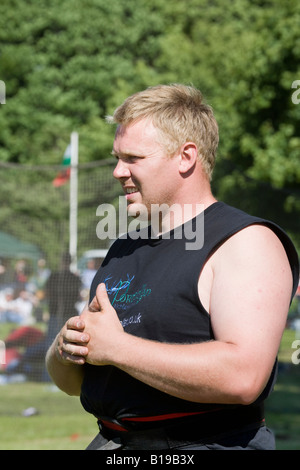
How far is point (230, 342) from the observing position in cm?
184

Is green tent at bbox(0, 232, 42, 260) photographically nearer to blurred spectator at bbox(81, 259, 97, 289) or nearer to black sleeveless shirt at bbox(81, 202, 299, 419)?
blurred spectator at bbox(81, 259, 97, 289)

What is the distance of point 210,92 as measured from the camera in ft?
74.7

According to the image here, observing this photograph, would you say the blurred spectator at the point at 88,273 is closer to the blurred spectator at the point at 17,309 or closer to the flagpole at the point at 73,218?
the flagpole at the point at 73,218

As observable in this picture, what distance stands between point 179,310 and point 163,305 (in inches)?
2.0

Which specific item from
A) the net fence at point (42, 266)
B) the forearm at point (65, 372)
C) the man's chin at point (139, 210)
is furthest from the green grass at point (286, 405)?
the man's chin at point (139, 210)

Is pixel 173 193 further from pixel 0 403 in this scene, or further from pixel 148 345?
pixel 0 403

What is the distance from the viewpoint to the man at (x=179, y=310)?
1.86 m

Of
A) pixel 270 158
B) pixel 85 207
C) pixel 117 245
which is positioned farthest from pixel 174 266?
pixel 270 158

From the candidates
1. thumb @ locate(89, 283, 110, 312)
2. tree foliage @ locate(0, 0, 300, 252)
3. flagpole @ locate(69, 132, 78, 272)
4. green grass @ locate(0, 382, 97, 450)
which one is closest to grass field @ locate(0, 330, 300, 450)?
→ green grass @ locate(0, 382, 97, 450)

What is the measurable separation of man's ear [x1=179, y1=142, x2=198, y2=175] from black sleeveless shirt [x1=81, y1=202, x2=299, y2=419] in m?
0.14

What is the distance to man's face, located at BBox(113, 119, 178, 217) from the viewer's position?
2.18 m

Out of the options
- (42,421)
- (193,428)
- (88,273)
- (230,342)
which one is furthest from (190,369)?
Result: (88,273)

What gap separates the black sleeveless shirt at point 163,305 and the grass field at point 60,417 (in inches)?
176
